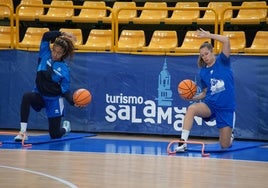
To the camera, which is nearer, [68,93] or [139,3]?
[68,93]

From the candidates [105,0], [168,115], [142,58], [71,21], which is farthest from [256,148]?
[105,0]

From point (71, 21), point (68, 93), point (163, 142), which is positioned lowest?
point (163, 142)

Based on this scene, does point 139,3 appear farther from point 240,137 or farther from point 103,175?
point 103,175

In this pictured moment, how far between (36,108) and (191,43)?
3.54 meters

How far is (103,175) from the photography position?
32.0ft

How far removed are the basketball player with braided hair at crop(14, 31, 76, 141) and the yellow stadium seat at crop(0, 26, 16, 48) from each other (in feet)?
6.35

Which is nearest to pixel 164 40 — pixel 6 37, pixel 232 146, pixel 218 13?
pixel 218 13

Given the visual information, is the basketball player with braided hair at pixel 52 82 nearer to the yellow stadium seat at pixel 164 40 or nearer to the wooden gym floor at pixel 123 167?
the wooden gym floor at pixel 123 167

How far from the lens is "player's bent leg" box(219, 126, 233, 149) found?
1253 cm

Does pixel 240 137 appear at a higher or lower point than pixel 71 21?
lower

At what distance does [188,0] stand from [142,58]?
3.88m

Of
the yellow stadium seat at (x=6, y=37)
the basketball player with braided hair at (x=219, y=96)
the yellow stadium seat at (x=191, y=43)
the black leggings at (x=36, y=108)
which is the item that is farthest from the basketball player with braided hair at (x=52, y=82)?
the basketball player with braided hair at (x=219, y=96)

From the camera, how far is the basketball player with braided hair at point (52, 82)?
43.8 ft

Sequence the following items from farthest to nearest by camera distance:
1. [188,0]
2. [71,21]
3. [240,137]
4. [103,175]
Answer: [188,0] < [71,21] < [240,137] < [103,175]
